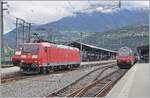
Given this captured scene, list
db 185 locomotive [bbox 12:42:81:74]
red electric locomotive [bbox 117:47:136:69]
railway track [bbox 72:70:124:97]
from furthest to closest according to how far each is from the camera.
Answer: red electric locomotive [bbox 117:47:136:69]
db 185 locomotive [bbox 12:42:81:74]
railway track [bbox 72:70:124:97]

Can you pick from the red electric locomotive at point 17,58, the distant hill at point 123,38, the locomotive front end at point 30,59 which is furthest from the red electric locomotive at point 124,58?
the distant hill at point 123,38

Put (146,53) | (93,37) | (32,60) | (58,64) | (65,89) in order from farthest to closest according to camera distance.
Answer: (93,37)
(146,53)
(58,64)
(32,60)
(65,89)

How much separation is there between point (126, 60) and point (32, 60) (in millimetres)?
18232

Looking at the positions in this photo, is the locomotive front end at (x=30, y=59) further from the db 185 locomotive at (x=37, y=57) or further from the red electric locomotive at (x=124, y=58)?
the red electric locomotive at (x=124, y=58)

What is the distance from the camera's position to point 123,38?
117 metres

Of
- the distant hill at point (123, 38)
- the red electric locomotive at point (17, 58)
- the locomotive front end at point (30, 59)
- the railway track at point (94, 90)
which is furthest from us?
the distant hill at point (123, 38)

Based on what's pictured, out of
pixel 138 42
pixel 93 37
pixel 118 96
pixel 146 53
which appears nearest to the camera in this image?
pixel 118 96

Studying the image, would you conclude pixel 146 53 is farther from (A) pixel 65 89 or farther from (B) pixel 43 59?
(A) pixel 65 89

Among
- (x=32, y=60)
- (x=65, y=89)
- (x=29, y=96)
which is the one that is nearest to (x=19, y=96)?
(x=29, y=96)

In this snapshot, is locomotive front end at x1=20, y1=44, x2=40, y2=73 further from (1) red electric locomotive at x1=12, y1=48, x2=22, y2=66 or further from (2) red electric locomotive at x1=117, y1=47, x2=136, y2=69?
(2) red electric locomotive at x1=117, y1=47, x2=136, y2=69

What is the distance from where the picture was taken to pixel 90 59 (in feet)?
292

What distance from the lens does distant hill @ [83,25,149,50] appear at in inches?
4354

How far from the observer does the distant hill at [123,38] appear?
11058 centimetres

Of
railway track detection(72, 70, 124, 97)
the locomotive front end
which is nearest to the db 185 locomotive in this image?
the locomotive front end
